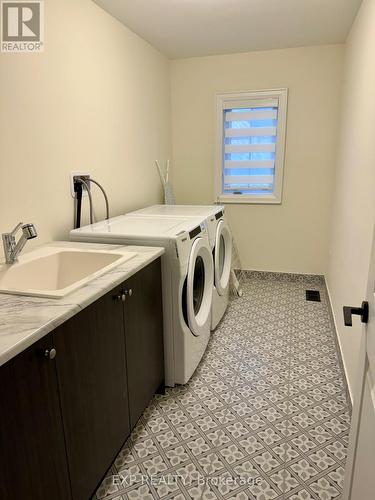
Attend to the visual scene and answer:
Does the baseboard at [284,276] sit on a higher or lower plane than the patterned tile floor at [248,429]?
higher

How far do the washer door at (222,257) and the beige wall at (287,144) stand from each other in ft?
2.59

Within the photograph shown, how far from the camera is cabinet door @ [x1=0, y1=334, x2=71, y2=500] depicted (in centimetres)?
84

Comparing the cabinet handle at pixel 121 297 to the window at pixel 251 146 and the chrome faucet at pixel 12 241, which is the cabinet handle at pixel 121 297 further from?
the window at pixel 251 146

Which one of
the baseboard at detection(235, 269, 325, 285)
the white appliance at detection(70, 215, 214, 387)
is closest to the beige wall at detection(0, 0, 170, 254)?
the white appliance at detection(70, 215, 214, 387)

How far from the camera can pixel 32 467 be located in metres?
0.94

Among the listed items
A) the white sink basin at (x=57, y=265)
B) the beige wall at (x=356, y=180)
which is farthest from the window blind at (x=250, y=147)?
the white sink basin at (x=57, y=265)

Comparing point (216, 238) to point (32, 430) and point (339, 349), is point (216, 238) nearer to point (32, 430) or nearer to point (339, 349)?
point (339, 349)

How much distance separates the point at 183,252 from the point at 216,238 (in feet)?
2.41

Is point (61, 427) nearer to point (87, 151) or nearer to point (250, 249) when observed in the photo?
point (87, 151)

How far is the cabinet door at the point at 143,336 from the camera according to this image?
1528 mm

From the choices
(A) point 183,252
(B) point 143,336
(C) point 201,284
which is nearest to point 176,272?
(A) point 183,252

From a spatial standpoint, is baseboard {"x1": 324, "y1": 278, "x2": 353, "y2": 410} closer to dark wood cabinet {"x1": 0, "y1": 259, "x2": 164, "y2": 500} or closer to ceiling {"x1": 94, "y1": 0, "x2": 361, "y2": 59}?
dark wood cabinet {"x1": 0, "y1": 259, "x2": 164, "y2": 500}

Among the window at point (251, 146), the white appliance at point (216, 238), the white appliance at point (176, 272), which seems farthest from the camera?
the window at point (251, 146)

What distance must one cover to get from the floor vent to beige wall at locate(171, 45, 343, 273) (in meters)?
Answer: 0.31
